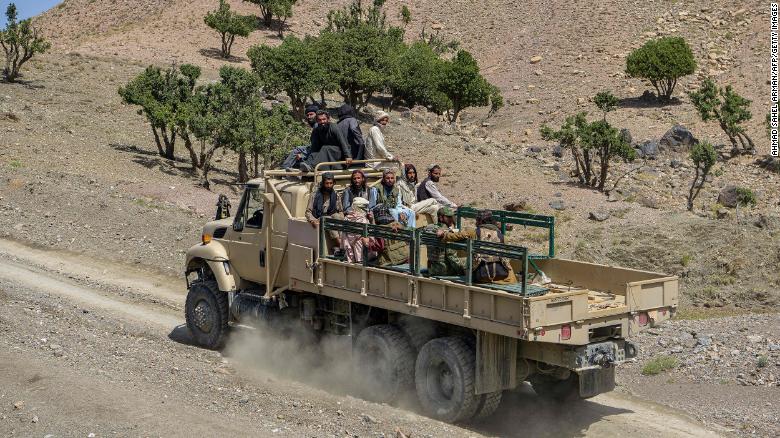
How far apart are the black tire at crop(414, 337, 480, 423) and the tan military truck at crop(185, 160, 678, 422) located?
14mm

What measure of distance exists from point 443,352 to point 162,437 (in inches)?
124

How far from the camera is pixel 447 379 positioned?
11.2m

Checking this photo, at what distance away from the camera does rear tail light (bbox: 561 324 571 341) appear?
33.0 ft

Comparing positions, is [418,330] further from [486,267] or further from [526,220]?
[526,220]

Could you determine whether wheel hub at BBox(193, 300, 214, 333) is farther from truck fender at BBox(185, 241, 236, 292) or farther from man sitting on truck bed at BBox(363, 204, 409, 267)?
man sitting on truck bed at BBox(363, 204, 409, 267)

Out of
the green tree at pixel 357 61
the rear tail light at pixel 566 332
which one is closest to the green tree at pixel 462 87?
the green tree at pixel 357 61

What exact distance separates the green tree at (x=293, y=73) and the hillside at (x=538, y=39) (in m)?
11.4

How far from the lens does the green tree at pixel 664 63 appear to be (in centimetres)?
5366

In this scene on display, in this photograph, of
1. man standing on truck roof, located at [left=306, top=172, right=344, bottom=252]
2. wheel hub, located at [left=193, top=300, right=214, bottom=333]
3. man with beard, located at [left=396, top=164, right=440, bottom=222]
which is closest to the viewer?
man standing on truck roof, located at [left=306, top=172, right=344, bottom=252]

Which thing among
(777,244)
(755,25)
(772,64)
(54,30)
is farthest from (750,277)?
(54,30)

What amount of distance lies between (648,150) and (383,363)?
3337cm

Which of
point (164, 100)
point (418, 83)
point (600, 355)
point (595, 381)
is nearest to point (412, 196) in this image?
point (595, 381)

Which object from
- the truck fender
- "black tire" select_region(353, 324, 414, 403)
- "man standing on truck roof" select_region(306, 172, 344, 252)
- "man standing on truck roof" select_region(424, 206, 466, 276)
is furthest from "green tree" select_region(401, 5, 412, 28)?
"man standing on truck roof" select_region(424, 206, 466, 276)

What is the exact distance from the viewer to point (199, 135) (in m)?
31.8
